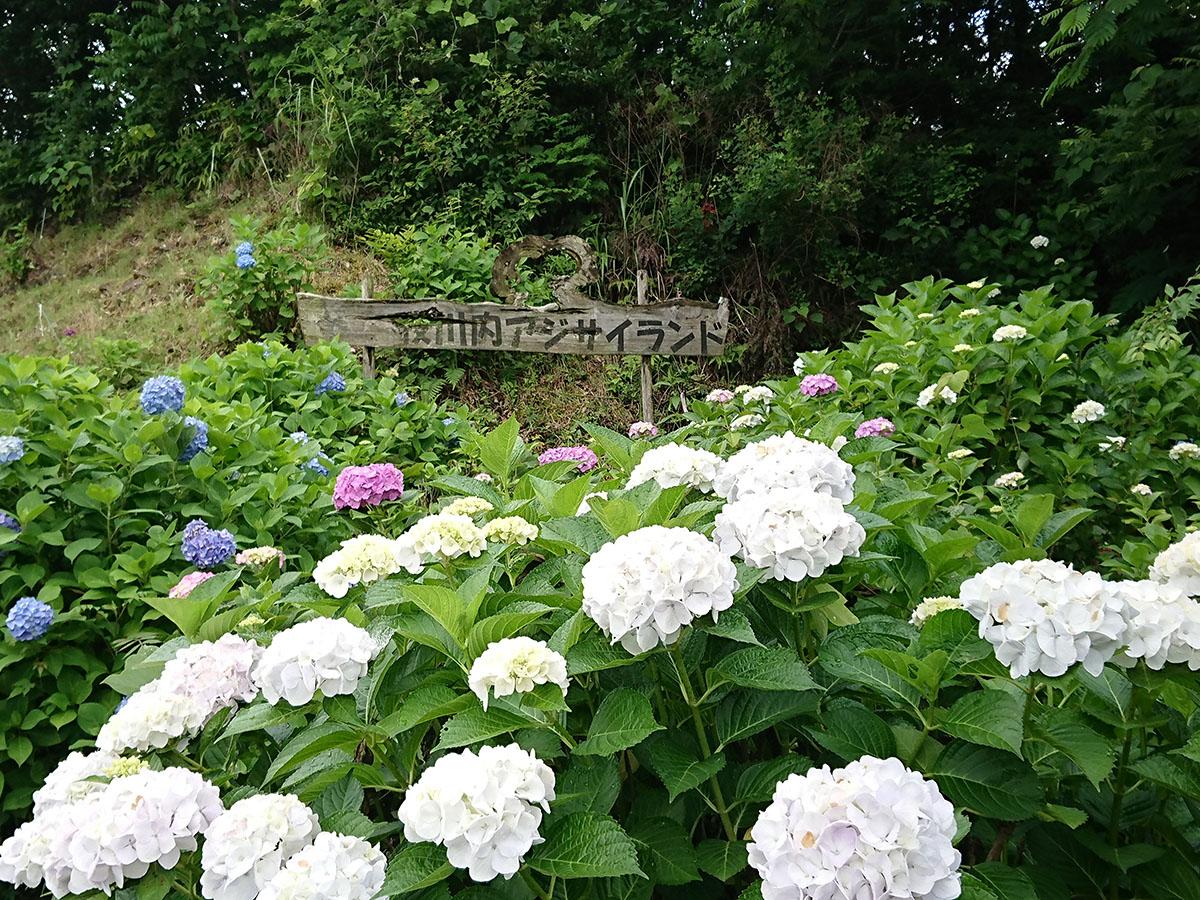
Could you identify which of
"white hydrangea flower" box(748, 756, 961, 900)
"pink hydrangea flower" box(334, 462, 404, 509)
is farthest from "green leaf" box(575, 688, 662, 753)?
"pink hydrangea flower" box(334, 462, 404, 509)

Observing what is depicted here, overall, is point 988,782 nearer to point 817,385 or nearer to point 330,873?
point 330,873

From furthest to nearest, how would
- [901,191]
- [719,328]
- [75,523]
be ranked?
[901,191], [719,328], [75,523]

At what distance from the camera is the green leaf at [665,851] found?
771 mm

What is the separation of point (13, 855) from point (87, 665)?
115 cm

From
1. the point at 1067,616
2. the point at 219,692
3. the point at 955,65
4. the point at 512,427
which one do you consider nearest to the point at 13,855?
the point at 219,692

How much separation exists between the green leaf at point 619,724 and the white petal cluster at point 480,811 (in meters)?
0.09

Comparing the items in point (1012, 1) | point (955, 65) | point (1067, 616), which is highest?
point (1012, 1)

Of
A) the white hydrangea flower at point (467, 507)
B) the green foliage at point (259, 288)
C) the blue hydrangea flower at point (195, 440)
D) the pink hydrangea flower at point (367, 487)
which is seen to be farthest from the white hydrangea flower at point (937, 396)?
the green foliage at point (259, 288)

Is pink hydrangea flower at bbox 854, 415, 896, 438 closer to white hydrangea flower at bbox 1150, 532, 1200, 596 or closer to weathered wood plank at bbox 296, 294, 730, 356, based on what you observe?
white hydrangea flower at bbox 1150, 532, 1200, 596

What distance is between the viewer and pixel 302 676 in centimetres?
82

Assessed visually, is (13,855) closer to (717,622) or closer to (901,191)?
(717,622)

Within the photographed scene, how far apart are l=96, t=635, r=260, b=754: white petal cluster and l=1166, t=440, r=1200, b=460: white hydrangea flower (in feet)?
8.26

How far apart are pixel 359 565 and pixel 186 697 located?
24 centimetres

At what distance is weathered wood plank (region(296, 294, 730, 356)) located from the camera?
431 centimetres
